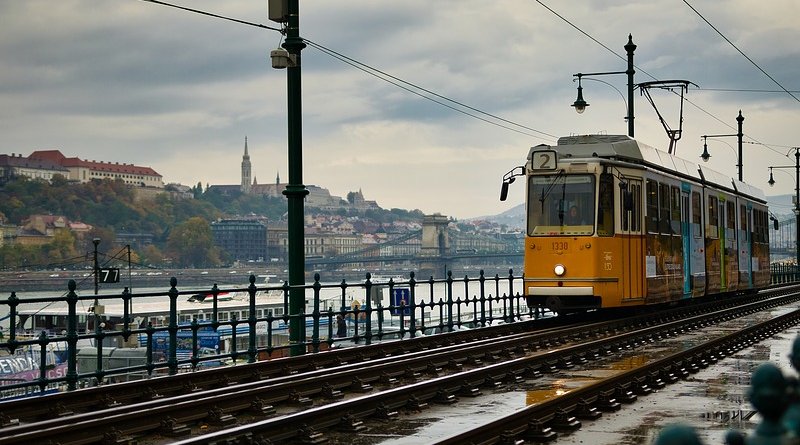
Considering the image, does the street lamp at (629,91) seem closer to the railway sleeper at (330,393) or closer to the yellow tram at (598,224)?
the yellow tram at (598,224)

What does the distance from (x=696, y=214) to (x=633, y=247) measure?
5.18m

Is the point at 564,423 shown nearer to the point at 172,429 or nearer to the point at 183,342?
the point at 172,429

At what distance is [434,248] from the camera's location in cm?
8844

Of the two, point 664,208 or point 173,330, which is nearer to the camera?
point 173,330

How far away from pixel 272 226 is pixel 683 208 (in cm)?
13860

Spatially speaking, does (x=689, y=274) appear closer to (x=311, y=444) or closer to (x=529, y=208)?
(x=529, y=208)

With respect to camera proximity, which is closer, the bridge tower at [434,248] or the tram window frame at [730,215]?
the tram window frame at [730,215]

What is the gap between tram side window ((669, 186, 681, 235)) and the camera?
2341 centimetres

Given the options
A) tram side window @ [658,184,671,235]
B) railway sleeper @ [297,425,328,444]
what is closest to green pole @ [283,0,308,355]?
railway sleeper @ [297,425,328,444]

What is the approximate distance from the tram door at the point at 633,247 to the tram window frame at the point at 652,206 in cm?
37

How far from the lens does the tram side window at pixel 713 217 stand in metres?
26.9

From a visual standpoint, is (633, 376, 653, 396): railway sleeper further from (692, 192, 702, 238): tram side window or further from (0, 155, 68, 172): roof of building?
(0, 155, 68, 172): roof of building

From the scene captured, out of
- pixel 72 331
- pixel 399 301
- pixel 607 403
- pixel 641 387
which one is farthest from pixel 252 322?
pixel 399 301

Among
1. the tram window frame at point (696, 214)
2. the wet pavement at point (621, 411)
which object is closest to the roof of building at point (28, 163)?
the tram window frame at point (696, 214)
